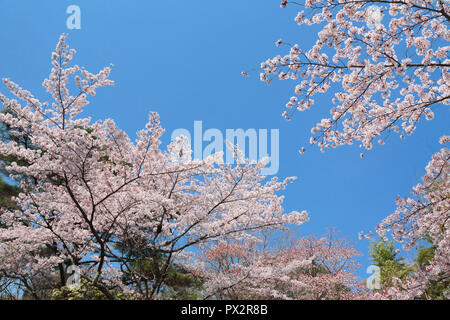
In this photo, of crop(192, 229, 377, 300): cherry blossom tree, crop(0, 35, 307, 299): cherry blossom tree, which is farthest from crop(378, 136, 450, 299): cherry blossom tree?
crop(192, 229, 377, 300): cherry blossom tree

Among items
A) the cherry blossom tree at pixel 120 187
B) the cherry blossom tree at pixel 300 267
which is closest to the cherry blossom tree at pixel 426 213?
the cherry blossom tree at pixel 120 187

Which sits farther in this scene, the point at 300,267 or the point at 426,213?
the point at 300,267

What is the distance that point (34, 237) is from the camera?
6320 millimetres

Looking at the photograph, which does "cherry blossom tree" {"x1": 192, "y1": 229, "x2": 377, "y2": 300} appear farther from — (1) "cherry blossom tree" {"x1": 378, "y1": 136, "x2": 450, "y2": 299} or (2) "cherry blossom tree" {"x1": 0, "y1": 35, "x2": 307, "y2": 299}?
(1) "cherry blossom tree" {"x1": 378, "y1": 136, "x2": 450, "y2": 299}

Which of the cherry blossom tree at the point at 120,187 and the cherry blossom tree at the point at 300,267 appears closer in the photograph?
the cherry blossom tree at the point at 120,187

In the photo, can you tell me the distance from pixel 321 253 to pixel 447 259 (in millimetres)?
10450

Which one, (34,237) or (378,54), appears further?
(34,237)

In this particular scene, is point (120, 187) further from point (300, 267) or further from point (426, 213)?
point (300, 267)

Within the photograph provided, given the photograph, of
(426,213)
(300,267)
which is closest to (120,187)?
(426,213)

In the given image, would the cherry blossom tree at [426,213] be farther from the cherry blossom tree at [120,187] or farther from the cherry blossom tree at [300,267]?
the cherry blossom tree at [300,267]
